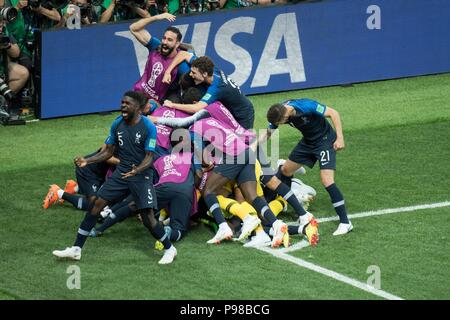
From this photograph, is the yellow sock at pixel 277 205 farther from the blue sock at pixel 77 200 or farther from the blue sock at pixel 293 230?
the blue sock at pixel 77 200

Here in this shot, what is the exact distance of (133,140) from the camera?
38.8 ft

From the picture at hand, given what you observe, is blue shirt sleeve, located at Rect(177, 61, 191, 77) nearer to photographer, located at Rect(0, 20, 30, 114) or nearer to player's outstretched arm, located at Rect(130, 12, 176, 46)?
player's outstretched arm, located at Rect(130, 12, 176, 46)

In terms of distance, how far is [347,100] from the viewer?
2005cm

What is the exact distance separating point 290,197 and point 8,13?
24.4 ft

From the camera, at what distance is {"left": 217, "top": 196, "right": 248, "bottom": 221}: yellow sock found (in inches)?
500

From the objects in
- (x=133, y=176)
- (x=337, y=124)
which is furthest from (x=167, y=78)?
(x=133, y=176)

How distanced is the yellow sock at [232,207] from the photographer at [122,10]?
7.20 m

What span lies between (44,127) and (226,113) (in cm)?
544

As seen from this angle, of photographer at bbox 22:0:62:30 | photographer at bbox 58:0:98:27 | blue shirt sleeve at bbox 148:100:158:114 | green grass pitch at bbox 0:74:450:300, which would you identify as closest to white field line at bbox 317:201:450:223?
green grass pitch at bbox 0:74:450:300

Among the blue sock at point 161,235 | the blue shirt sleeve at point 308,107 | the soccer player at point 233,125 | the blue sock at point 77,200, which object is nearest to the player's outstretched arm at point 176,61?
the soccer player at point 233,125

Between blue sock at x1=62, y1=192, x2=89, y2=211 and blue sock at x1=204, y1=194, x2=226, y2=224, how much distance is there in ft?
6.09

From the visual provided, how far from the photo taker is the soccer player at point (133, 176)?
11.7 metres
